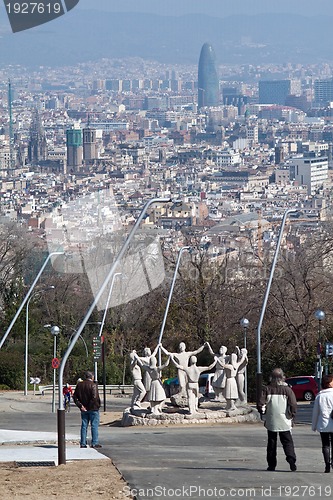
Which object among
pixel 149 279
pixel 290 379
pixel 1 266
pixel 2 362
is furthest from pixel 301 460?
pixel 1 266

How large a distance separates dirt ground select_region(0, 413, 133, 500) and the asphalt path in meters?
0.14

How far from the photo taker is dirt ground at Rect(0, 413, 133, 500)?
37.4 ft

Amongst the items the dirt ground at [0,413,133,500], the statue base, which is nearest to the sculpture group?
the statue base

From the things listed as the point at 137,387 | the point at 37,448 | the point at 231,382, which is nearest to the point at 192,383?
the point at 231,382

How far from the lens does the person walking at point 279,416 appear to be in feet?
40.2

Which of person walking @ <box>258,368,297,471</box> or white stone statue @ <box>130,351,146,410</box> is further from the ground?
person walking @ <box>258,368,297,471</box>

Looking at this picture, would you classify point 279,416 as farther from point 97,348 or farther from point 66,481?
point 97,348

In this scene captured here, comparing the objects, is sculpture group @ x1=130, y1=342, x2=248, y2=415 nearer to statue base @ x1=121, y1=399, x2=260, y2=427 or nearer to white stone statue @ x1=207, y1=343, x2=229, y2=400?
white stone statue @ x1=207, y1=343, x2=229, y2=400

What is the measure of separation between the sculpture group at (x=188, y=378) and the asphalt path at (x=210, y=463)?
0.97 m

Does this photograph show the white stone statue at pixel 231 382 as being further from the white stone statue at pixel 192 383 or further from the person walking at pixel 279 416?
the person walking at pixel 279 416

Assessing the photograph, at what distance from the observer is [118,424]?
22156 mm

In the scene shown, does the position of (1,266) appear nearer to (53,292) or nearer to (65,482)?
(53,292)

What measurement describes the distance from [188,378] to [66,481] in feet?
31.3

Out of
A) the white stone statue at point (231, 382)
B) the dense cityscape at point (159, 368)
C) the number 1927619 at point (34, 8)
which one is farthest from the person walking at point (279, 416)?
the white stone statue at point (231, 382)
